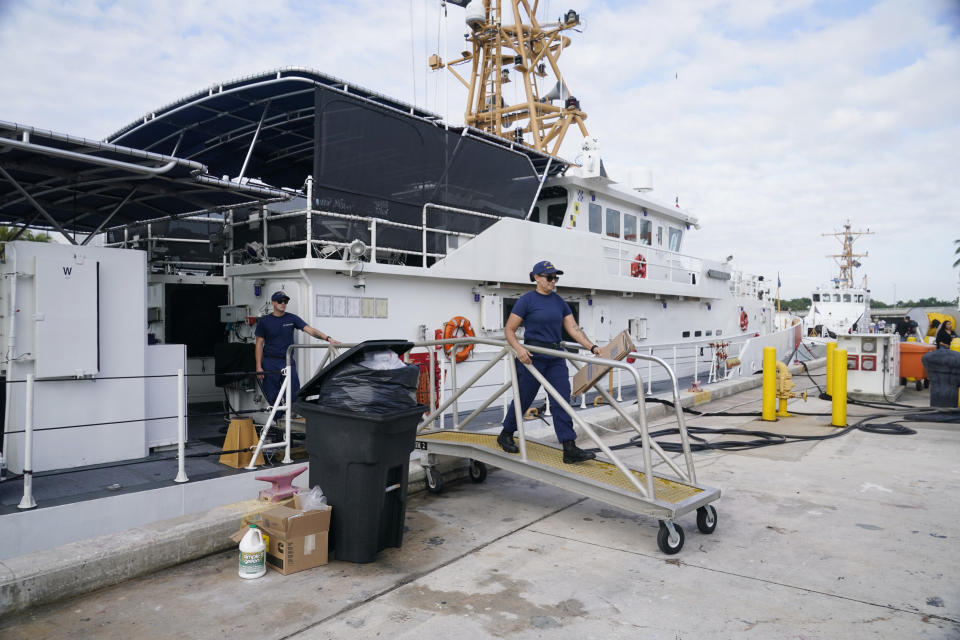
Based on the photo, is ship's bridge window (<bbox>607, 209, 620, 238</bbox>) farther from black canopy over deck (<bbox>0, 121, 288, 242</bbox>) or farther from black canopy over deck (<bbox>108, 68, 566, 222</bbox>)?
black canopy over deck (<bbox>0, 121, 288, 242</bbox>)

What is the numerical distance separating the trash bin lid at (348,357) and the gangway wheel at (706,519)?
2.55 meters

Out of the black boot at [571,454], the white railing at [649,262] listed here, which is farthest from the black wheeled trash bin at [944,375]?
the black boot at [571,454]

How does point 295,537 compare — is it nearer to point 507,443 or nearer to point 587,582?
point 587,582

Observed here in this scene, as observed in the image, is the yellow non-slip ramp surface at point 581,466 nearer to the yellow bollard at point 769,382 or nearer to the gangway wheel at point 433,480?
the gangway wheel at point 433,480

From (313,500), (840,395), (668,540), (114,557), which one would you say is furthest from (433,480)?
(840,395)

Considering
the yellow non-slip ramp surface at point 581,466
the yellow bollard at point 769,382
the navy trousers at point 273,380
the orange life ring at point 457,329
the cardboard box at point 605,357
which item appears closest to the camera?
the yellow non-slip ramp surface at point 581,466

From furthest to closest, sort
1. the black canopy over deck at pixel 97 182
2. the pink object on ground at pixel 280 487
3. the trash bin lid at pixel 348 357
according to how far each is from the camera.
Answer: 1. the black canopy over deck at pixel 97 182
2. the pink object on ground at pixel 280 487
3. the trash bin lid at pixel 348 357

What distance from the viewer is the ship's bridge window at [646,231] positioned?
14.1 metres

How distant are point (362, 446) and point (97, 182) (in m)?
4.01

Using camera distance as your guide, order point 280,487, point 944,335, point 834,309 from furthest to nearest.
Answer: point 834,309 → point 944,335 → point 280,487

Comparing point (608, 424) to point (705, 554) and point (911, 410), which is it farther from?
point (911, 410)

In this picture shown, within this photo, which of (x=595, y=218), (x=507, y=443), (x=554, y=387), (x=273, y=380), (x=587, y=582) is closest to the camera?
(x=587, y=582)

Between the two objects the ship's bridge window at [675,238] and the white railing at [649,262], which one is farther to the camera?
the ship's bridge window at [675,238]

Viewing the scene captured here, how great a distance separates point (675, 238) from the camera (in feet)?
52.0
